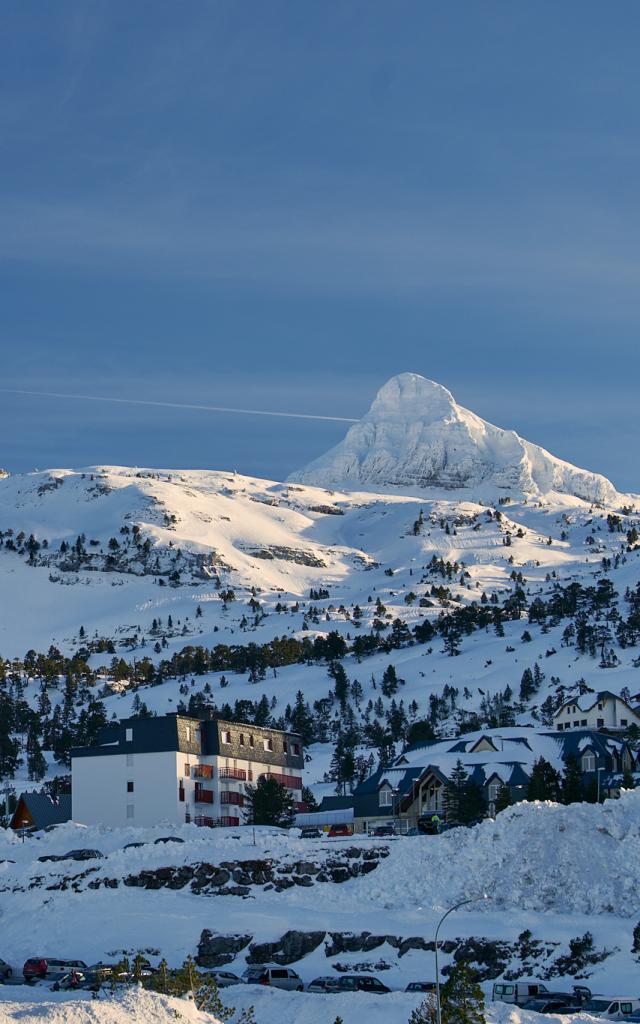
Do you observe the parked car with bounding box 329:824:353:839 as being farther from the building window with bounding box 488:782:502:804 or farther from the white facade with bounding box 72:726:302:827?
the building window with bounding box 488:782:502:804

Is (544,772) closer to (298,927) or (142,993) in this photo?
(298,927)

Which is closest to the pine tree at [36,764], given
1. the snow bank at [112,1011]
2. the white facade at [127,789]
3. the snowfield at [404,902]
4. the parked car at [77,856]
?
the white facade at [127,789]

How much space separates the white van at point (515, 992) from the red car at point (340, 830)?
33948 millimetres

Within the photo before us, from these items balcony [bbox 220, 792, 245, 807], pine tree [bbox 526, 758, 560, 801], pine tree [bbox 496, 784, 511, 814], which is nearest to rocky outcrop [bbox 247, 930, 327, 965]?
pine tree [bbox 496, 784, 511, 814]

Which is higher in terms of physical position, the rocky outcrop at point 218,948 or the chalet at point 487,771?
the chalet at point 487,771

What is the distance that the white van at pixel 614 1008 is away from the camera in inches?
2397

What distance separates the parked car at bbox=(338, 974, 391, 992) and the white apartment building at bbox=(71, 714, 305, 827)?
142ft

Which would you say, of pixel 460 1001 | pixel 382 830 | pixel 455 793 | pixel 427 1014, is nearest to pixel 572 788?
pixel 455 793

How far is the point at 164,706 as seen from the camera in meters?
193

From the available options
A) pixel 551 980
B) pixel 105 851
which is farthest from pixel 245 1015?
pixel 105 851

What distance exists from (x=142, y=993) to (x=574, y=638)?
156 meters

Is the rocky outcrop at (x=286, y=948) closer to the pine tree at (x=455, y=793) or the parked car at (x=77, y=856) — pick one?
the parked car at (x=77, y=856)

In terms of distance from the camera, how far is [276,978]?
2736 inches

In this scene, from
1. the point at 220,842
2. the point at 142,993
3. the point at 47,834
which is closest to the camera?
the point at 142,993
